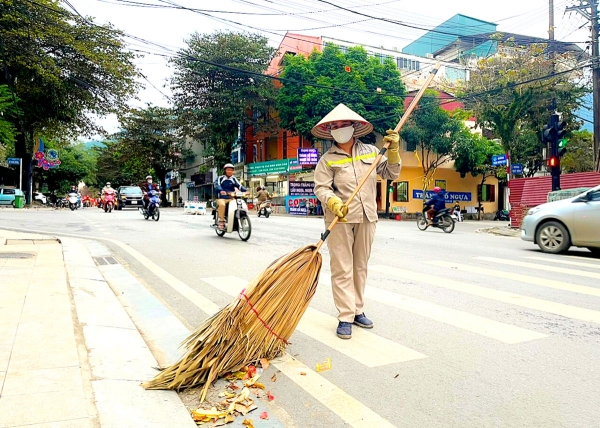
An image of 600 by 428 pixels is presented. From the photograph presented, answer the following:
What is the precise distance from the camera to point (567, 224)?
862 cm

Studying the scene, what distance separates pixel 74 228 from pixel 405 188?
22.8m

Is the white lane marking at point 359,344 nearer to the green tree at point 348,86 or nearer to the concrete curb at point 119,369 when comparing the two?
the concrete curb at point 119,369

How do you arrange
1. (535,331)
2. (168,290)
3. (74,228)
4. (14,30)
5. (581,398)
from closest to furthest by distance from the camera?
1. (581,398)
2. (535,331)
3. (168,290)
4. (74,228)
5. (14,30)

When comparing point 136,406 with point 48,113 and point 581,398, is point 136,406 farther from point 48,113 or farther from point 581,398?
point 48,113

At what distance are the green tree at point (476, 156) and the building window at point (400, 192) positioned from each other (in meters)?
3.66

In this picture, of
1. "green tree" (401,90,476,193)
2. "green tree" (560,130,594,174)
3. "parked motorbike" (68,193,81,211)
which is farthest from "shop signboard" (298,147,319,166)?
"green tree" (560,130,594,174)

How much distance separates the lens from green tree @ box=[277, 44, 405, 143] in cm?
2753

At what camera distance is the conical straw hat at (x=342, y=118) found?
366cm

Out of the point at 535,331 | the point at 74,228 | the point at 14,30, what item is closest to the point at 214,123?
the point at 14,30

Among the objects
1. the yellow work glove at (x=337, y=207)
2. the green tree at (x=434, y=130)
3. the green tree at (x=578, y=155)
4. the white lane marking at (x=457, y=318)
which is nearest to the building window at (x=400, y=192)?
the green tree at (x=434, y=130)

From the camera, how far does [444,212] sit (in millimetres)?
14891

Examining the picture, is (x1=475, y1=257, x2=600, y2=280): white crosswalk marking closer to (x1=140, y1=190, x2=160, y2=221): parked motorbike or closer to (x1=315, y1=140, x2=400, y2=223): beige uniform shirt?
(x1=315, y1=140, x2=400, y2=223): beige uniform shirt

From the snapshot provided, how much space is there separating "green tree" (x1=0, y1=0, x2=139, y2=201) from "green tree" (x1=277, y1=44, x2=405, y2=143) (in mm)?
9898

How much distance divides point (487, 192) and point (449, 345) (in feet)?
116
